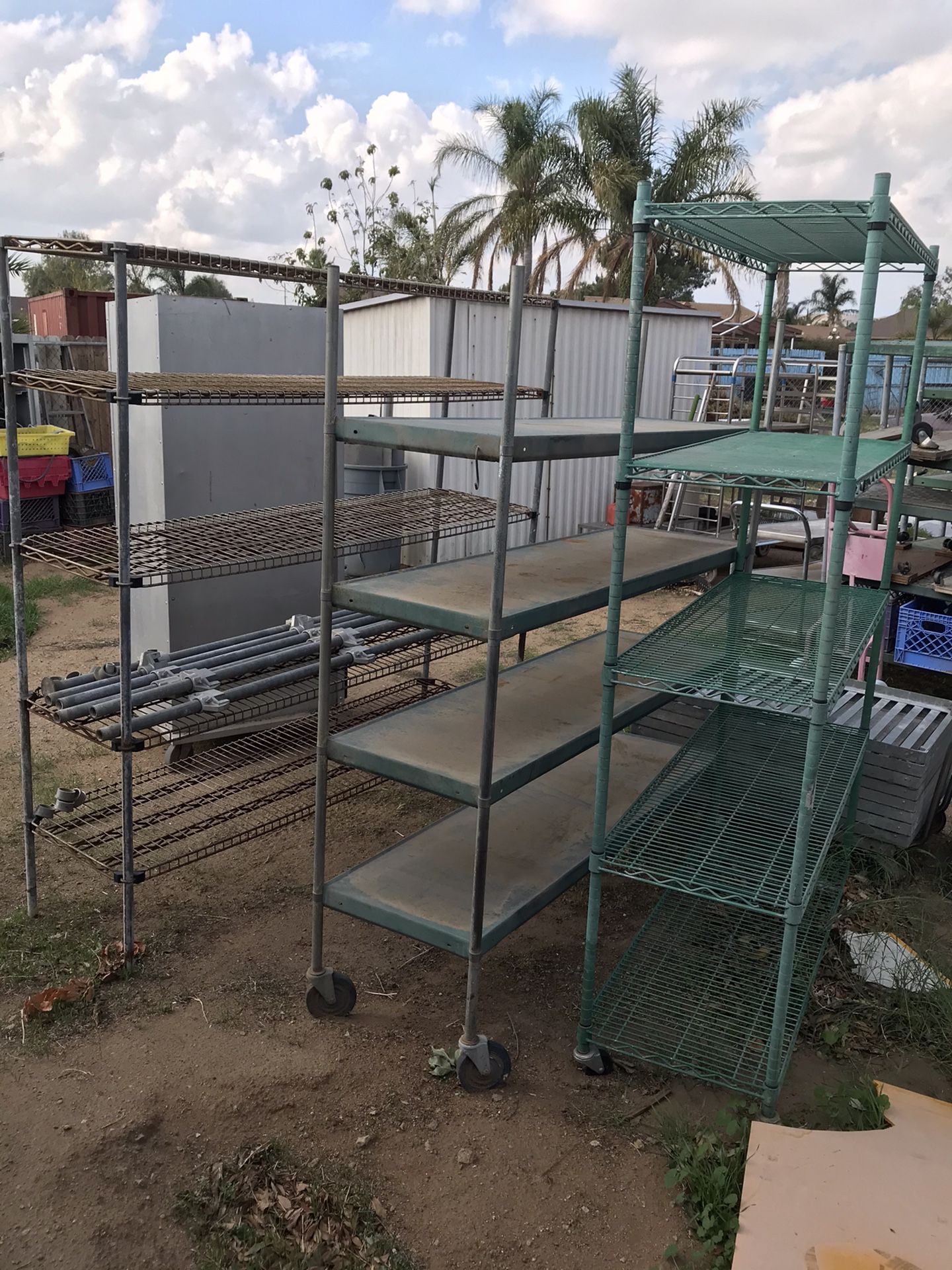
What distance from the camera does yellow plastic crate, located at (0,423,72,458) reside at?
11.6 metres

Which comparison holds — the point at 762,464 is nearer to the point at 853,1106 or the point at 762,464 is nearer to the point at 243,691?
the point at 853,1106

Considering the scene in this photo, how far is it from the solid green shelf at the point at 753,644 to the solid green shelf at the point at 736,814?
1.56 feet

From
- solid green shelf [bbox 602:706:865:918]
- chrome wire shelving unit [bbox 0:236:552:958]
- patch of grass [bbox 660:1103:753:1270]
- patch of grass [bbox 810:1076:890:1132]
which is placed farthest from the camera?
chrome wire shelving unit [bbox 0:236:552:958]

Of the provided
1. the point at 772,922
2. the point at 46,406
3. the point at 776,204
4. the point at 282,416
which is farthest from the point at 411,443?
the point at 46,406

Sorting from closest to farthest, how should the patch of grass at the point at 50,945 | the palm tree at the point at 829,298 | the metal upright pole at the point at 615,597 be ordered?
the metal upright pole at the point at 615,597 → the patch of grass at the point at 50,945 → the palm tree at the point at 829,298

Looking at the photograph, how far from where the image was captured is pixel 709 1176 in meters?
3.12

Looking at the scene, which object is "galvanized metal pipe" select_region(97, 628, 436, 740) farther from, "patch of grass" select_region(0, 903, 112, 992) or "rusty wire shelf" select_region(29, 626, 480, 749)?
"patch of grass" select_region(0, 903, 112, 992)

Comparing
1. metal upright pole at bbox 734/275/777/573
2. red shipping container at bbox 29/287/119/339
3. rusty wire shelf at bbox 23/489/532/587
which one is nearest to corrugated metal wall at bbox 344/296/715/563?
rusty wire shelf at bbox 23/489/532/587

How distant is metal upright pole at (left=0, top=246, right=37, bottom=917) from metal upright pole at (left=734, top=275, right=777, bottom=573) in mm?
3434

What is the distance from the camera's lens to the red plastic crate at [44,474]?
Result: 11.6 meters

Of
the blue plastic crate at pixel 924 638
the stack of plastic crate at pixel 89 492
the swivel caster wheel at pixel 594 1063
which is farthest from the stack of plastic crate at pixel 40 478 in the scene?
the swivel caster wheel at pixel 594 1063

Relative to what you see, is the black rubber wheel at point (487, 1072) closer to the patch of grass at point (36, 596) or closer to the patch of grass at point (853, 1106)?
the patch of grass at point (853, 1106)

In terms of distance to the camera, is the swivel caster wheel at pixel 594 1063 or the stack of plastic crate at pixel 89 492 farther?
the stack of plastic crate at pixel 89 492

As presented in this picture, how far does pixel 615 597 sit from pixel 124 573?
1950mm
